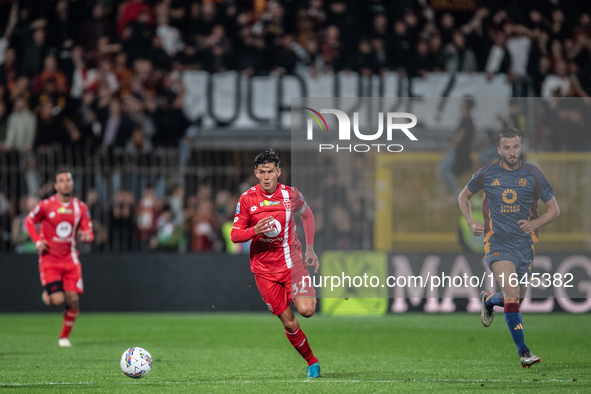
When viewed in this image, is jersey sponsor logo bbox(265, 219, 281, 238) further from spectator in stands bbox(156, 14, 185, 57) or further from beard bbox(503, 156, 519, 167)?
spectator in stands bbox(156, 14, 185, 57)

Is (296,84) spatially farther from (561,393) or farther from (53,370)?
(561,393)

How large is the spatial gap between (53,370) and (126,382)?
4.24 feet

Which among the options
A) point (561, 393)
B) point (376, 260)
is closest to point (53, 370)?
point (561, 393)

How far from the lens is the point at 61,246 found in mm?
11242

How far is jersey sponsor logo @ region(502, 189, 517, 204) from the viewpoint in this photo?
28.3ft

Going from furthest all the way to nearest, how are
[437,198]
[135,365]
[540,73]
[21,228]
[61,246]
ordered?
[540,73] → [21,228] → [437,198] → [61,246] → [135,365]

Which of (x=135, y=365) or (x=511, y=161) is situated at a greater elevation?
(x=511, y=161)

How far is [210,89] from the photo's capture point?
17.4 meters

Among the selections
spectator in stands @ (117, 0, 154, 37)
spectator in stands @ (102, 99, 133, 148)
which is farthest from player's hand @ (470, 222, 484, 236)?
spectator in stands @ (117, 0, 154, 37)

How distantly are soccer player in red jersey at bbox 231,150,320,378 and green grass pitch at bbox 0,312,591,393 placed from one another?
512 mm

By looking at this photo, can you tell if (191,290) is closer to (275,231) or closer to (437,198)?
(437,198)

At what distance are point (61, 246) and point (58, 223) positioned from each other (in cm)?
31

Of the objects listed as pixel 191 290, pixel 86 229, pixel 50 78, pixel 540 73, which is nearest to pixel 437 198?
pixel 191 290

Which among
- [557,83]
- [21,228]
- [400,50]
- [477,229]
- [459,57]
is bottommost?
[21,228]
